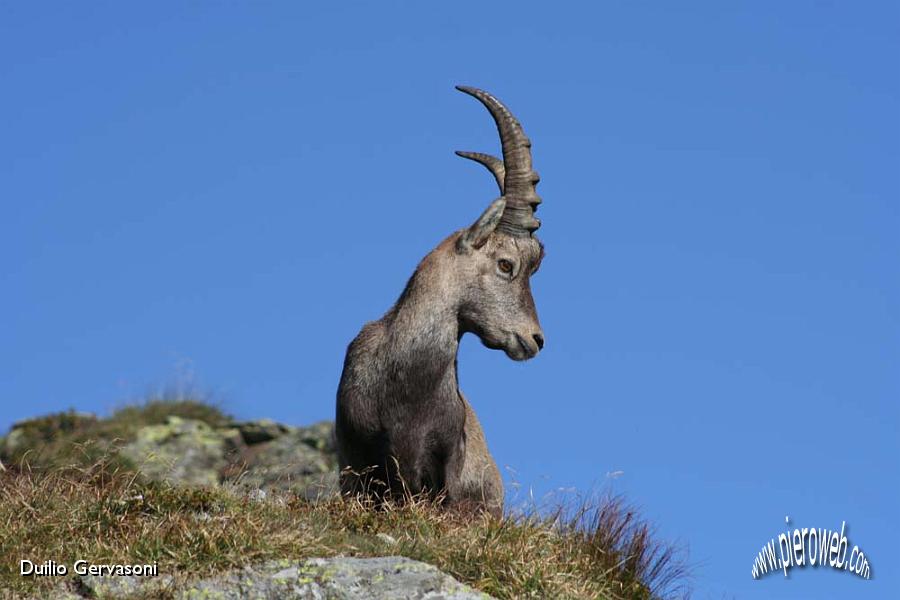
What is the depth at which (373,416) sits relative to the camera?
13.2m

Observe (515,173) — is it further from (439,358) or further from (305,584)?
(305,584)

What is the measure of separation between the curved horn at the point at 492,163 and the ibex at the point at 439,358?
0.77m

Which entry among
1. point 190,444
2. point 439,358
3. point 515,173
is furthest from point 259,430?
point 439,358

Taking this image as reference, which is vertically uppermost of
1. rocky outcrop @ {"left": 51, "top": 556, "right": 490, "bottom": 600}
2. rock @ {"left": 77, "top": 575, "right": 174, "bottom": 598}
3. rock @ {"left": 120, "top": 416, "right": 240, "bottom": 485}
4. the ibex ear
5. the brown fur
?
rock @ {"left": 120, "top": 416, "right": 240, "bottom": 485}

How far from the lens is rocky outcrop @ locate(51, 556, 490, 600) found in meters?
10.3

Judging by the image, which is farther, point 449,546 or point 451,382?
point 451,382

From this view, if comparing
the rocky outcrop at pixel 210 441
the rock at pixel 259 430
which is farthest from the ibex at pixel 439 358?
the rock at pixel 259 430

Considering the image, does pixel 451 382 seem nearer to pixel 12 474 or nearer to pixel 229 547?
pixel 229 547

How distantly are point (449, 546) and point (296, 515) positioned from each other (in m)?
1.40

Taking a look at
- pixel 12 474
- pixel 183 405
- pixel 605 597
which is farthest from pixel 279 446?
pixel 605 597

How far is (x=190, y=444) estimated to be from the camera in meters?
33.0

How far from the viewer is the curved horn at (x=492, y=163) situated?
14930 millimetres

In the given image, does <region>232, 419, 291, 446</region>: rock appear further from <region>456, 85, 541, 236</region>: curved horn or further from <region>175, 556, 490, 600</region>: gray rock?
<region>175, 556, 490, 600</region>: gray rock

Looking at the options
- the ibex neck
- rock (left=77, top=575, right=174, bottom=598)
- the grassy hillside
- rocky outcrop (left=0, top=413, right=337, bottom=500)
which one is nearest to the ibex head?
the ibex neck
